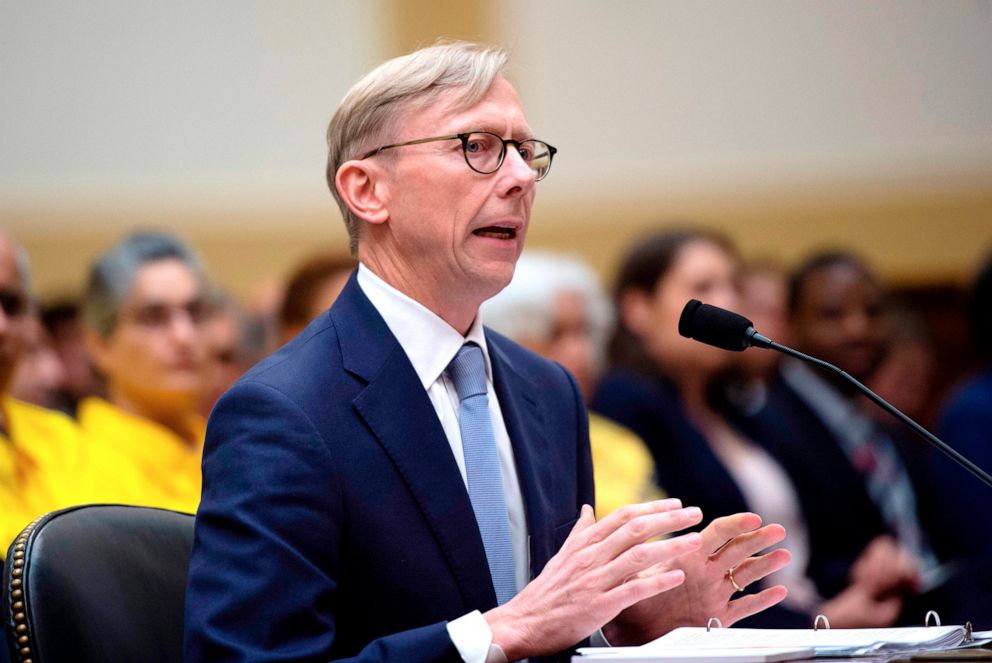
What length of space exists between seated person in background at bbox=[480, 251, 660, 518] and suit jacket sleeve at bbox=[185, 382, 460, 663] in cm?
175

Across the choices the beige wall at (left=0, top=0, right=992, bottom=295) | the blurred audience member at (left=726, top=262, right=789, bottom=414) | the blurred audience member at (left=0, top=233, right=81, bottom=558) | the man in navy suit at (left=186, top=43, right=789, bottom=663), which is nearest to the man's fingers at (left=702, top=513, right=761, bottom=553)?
the man in navy suit at (left=186, top=43, right=789, bottom=663)

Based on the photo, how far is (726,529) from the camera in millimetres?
1839

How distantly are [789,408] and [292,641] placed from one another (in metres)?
2.86

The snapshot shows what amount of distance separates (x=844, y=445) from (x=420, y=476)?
265 cm

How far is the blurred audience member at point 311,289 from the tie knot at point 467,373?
58.6 inches

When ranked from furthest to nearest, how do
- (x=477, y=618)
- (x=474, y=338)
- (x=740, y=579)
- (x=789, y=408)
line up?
(x=789, y=408), (x=474, y=338), (x=740, y=579), (x=477, y=618)

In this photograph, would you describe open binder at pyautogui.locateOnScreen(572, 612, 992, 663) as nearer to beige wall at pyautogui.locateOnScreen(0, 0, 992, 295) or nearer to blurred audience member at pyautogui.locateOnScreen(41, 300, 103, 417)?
blurred audience member at pyautogui.locateOnScreen(41, 300, 103, 417)

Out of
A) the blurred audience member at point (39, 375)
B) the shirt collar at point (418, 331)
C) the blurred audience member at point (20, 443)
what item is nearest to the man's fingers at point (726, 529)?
the shirt collar at point (418, 331)

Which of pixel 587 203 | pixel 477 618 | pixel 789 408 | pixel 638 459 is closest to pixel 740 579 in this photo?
pixel 477 618

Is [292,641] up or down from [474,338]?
down

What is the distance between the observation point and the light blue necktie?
Result: 1.90 meters

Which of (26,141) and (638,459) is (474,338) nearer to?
(638,459)

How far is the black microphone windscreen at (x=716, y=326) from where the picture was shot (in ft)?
6.25

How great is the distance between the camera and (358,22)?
25.8ft
